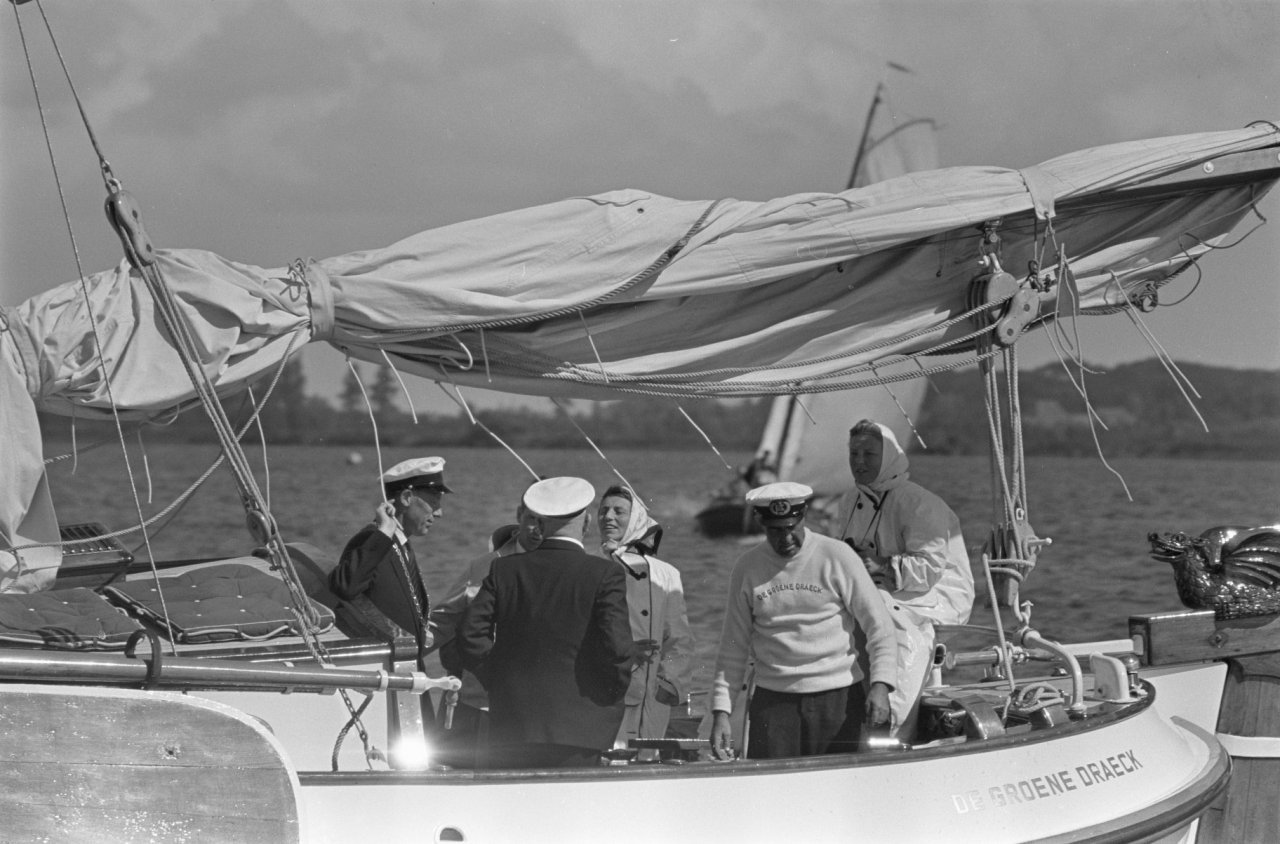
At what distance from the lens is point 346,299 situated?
Result: 5.35 m

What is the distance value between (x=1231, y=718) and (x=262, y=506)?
13.9 ft

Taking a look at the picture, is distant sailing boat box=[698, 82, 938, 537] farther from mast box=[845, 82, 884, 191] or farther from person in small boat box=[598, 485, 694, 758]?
person in small boat box=[598, 485, 694, 758]

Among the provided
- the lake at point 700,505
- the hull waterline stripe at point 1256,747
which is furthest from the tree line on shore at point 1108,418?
the hull waterline stripe at point 1256,747

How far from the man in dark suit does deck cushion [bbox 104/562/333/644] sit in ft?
2.27

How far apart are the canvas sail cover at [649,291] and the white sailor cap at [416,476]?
13.6 inches

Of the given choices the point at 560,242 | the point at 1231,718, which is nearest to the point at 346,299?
the point at 560,242

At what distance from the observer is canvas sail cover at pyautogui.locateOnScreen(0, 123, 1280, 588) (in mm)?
5133

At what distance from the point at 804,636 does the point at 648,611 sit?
1.02m

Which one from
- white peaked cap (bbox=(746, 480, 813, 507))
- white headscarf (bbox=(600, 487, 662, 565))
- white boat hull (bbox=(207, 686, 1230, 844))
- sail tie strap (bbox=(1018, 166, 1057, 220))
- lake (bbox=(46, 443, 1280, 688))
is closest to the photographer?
white boat hull (bbox=(207, 686, 1230, 844))

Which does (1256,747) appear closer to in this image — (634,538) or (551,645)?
(634,538)

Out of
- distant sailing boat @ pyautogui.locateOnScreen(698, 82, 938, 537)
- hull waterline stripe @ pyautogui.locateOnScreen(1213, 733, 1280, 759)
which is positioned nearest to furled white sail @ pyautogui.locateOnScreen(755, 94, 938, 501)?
distant sailing boat @ pyautogui.locateOnScreen(698, 82, 938, 537)

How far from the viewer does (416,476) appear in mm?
5469

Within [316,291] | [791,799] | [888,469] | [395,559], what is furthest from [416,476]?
[888,469]

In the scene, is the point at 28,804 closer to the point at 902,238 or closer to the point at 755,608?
the point at 755,608
